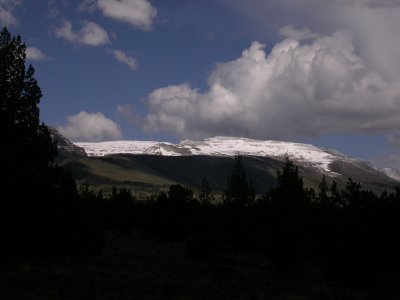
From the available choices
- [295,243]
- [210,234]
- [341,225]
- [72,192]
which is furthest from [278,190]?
[72,192]

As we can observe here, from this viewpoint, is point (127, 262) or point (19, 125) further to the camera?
point (127, 262)

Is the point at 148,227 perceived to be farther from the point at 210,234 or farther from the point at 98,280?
the point at 98,280

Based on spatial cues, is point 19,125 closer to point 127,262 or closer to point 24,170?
point 24,170

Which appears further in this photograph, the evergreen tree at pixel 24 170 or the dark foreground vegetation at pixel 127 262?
the evergreen tree at pixel 24 170

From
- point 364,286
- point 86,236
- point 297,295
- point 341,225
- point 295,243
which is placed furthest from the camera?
point 86,236

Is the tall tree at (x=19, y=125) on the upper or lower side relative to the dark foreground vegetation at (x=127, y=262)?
upper

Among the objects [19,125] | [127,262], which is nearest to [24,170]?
[19,125]

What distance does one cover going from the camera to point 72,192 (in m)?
29.2

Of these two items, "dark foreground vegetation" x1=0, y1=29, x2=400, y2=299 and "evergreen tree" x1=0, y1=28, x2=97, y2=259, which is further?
"evergreen tree" x1=0, y1=28, x2=97, y2=259

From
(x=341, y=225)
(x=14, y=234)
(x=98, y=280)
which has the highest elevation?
(x=341, y=225)

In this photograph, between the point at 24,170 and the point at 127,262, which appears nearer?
the point at 24,170

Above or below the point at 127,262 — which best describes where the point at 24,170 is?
above

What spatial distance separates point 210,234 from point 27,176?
15359mm

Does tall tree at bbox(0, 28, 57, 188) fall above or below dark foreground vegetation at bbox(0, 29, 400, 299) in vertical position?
above
